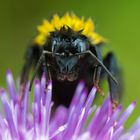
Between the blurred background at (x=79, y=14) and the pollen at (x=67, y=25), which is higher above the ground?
the pollen at (x=67, y=25)

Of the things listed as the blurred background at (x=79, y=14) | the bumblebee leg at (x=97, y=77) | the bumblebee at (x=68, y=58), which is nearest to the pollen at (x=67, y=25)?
the bumblebee at (x=68, y=58)

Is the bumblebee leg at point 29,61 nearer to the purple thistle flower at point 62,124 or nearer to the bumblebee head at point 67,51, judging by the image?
the purple thistle flower at point 62,124

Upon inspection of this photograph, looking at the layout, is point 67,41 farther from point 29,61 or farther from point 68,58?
point 29,61

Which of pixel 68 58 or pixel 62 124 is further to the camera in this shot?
pixel 62 124

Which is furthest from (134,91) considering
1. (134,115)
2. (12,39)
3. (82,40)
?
(82,40)

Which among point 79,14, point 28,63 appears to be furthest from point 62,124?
point 79,14

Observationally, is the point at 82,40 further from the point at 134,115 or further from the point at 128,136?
the point at 134,115
